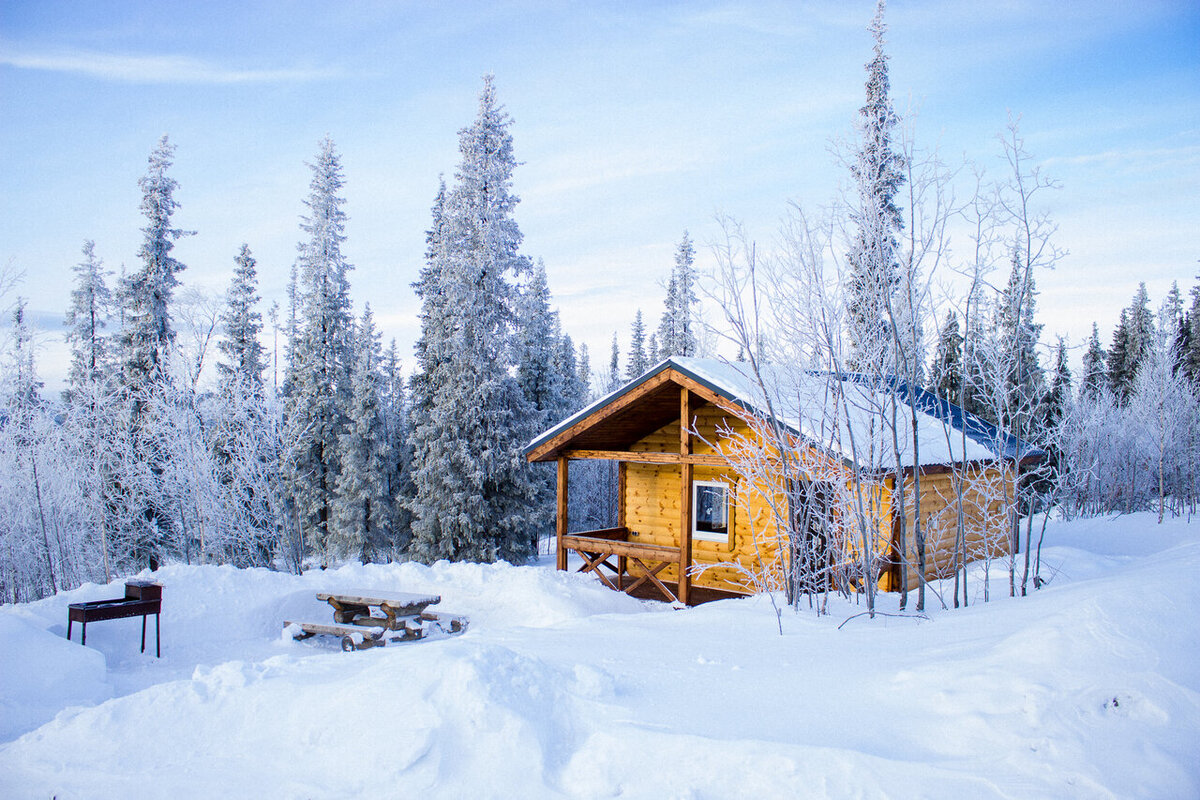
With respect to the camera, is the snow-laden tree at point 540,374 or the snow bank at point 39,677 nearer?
the snow bank at point 39,677

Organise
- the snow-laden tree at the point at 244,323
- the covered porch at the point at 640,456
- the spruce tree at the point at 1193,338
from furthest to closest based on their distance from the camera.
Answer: the spruce tree at the point at 1193,338 → the snow-laden tree at the point at 244,323 → the covered porch at the point at 640,456

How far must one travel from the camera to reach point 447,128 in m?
19.9

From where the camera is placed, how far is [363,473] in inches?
850

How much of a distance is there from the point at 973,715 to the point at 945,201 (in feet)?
17.4

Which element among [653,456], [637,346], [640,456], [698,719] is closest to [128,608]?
[640,456]

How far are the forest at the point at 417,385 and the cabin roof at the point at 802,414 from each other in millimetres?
336

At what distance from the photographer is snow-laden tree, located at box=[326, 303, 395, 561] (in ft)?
70.7

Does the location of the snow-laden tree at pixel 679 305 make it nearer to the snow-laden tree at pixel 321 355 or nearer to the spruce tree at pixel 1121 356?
the snow-laden tree at pixel 321 355

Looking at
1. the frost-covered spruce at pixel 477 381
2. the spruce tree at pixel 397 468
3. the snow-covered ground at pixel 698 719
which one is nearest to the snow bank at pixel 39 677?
the snow-covered ground at pixel 698 719

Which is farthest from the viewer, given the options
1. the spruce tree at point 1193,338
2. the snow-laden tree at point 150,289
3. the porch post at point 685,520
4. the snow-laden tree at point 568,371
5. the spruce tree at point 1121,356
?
the spruce tree at point 1121,356

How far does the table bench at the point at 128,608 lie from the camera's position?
7695 mm

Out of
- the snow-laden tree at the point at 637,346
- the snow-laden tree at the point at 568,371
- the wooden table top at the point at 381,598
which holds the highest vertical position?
the snow-laden tree at the point at 637,346

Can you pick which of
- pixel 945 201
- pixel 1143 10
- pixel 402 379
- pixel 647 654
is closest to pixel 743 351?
pixel 945 201

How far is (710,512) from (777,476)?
205 inches
